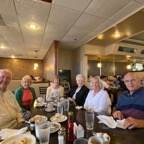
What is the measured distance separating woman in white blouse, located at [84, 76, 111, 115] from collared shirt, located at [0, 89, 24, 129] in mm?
1134

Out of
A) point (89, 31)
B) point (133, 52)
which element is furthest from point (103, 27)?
point (133, 52)

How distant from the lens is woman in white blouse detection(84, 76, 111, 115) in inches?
69.9

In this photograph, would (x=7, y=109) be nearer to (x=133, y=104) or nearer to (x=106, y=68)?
(x=133, y=104)

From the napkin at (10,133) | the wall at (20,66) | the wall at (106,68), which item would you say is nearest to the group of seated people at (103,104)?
the napkin at (10,133)

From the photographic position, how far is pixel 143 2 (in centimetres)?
211

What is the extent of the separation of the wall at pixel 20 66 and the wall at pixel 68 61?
4.82m

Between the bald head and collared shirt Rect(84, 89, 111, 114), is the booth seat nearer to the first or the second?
the bald head

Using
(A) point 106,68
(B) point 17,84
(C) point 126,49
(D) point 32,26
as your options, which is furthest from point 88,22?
(A) point 106,68

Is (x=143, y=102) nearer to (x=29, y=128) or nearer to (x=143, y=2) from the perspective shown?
(x=29, y=128)

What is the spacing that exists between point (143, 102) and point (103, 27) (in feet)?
7.71

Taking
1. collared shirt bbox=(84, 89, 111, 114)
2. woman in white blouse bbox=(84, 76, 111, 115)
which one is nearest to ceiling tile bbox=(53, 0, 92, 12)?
woman in white blouse bbox=(84, 76, 111, 115)

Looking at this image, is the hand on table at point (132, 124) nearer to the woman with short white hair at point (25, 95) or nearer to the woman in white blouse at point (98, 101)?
the woman in white blouse at point (98, 101)

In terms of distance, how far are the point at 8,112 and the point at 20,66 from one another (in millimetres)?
8787

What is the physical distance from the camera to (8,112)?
1588 mm
